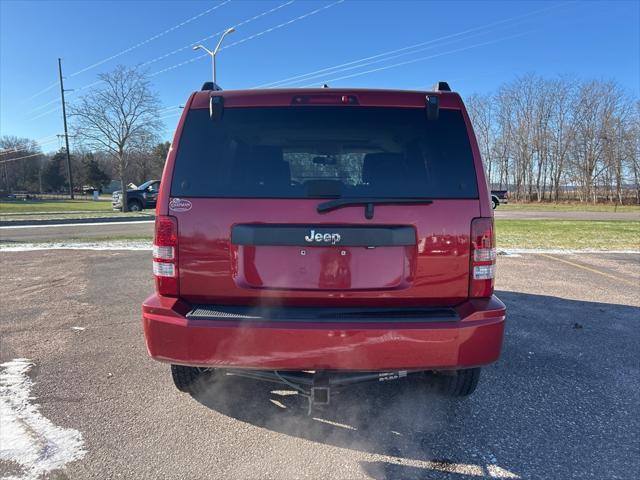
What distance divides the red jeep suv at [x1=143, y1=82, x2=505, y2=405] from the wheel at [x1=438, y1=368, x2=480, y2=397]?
1.74 feet

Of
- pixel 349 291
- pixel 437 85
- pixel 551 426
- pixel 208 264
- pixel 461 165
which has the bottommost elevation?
pixel 551 426

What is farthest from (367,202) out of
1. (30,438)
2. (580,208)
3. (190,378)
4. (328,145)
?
(580,208)

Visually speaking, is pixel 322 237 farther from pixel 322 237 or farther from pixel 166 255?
pixel 166 255

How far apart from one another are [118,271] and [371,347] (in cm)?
685

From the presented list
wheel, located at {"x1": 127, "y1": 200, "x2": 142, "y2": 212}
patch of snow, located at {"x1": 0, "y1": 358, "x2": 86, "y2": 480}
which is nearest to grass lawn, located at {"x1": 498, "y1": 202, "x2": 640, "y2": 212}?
wheel, located at {"x1": 127, "y1": 200, "x2": 142, "y2": 212}

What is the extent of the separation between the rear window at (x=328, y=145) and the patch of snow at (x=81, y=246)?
8.95 meters

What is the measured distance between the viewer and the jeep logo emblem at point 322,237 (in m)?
2.30

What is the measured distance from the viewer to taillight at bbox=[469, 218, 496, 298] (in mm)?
2395

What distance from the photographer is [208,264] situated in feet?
7.77

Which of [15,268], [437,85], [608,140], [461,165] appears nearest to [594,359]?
[461,165]

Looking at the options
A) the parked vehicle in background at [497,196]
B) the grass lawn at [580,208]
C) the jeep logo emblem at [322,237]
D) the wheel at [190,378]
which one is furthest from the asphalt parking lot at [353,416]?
the grass lawn at [580,208]

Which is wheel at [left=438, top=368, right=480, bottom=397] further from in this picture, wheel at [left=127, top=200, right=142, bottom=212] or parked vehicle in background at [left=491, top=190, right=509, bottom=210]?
wheel at [left=127, top=200, right=142, bottom=212]

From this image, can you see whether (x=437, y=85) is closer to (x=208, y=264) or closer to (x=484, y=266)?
(x=484, y=266)

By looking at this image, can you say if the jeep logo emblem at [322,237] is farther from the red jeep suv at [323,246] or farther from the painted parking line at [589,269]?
the painted parking line at [589,269]
